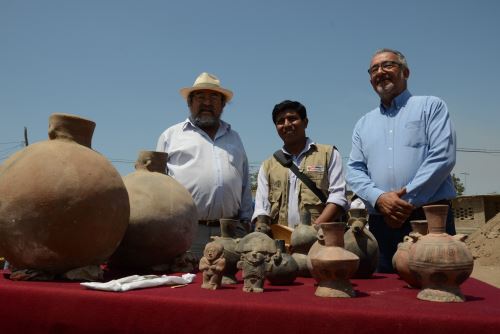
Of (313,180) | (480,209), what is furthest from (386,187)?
(480,209)

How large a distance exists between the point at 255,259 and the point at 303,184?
1731 mm

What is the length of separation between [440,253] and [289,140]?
2235mm

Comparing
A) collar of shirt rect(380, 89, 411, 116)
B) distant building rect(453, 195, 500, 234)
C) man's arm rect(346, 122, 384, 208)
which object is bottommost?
distant building rect(453, 195, 500, 234)

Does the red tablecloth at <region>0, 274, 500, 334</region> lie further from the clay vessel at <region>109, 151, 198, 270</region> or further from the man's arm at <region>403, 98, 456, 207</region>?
the man's arm at <region>403, 98, 456, 207</region>

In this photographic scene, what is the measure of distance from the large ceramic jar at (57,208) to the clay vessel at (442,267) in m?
1.64

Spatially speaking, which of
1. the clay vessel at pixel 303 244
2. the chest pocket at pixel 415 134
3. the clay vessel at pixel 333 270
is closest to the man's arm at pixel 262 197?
the clay vessel at pixel 303 244

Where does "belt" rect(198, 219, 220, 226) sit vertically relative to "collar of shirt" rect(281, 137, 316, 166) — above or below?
below

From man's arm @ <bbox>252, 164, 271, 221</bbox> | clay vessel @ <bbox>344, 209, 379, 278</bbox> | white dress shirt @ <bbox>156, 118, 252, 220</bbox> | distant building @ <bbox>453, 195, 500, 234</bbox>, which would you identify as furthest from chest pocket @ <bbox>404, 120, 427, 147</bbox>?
distant building @ <bbox>453, 195, 500, 234</bbox>

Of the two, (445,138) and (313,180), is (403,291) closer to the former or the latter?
(445,138)

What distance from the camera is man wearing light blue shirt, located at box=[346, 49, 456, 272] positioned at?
127 inches

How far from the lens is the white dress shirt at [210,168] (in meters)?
4.16

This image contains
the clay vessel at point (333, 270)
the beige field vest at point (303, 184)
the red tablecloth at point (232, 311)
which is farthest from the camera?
the beige field vest at point (303, 184)

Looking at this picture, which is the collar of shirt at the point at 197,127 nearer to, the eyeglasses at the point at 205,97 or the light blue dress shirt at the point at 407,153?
the eyeglasses at the point at 205,97

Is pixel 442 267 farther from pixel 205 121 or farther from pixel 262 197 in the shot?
pixel 205 121
